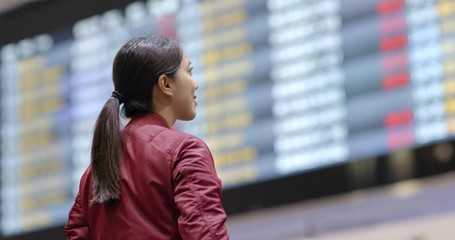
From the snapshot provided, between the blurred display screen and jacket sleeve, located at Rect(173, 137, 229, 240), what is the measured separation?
1306mm

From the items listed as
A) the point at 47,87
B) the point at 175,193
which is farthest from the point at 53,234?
the point at 175,193

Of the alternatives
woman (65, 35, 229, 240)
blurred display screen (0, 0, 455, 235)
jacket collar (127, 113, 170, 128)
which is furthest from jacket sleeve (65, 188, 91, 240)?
blurred display screen (0, 0, 455, 235)

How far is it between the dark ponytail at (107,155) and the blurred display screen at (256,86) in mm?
1311

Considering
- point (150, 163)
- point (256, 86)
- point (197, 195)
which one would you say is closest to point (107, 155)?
point (150, 163)

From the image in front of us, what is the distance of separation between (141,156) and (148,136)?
29 mm

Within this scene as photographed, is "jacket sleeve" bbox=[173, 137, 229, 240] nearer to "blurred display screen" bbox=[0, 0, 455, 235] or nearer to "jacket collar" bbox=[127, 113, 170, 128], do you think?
"jacket collar" bbox=[127, 113, 170, 128]

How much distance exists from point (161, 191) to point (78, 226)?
0.63 feet

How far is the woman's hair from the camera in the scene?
4.37 ft

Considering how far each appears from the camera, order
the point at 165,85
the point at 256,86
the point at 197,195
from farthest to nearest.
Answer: the point at 256,86 < the point at 165,85 < the point at 197,195

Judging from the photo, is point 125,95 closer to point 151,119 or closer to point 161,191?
point 151,119

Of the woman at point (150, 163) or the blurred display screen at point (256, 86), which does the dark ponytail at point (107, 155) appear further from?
the blurred display screen at point (256, 86)

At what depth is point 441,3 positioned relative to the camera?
252 centimetres

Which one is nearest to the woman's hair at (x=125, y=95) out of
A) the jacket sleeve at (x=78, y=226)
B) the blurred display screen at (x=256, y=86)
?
the jacket sleeve at (x=78, y=226)

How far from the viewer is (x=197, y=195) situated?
1240 millimetres
